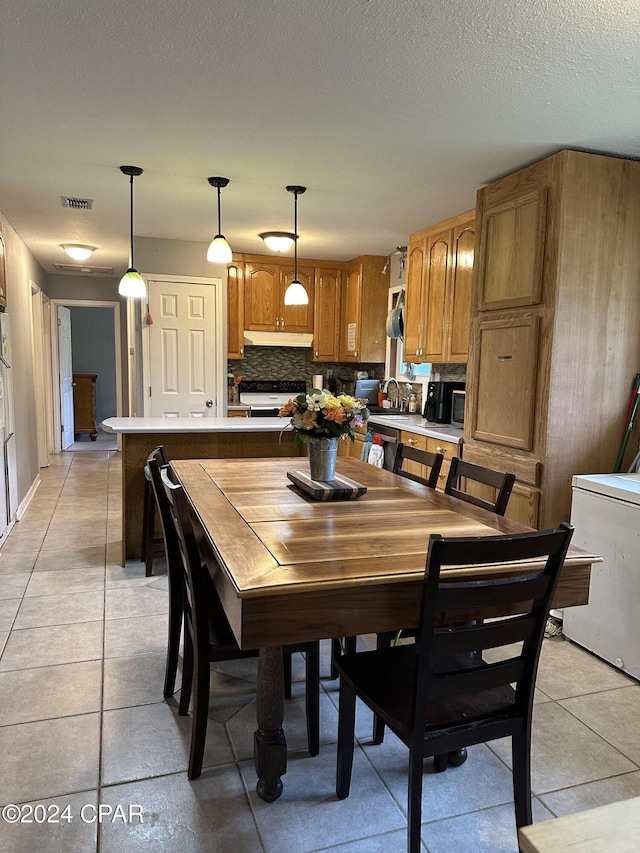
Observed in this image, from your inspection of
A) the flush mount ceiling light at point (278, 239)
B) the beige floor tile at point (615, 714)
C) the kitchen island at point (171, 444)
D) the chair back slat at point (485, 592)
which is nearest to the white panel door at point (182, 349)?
the flush mount ceiling light at point (278, 239)

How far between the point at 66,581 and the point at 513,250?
3097mm

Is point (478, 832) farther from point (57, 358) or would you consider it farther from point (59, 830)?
point (57, 358)

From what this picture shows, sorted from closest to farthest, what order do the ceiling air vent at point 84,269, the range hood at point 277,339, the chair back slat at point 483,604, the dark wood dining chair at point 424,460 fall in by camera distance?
the chair back slat at point 483,604
the dark wood dining chair at point 424,460
the range hood at point 277,339
the ceiling air vent at point 84,269

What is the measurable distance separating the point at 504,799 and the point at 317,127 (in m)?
2.66

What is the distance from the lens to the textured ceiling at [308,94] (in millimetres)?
1755

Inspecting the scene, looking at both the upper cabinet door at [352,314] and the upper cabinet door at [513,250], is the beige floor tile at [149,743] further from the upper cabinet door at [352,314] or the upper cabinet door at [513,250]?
the upper cabinet door at [352,314]

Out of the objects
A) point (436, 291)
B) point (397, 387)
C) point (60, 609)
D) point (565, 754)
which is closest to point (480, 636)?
point (565, 754)

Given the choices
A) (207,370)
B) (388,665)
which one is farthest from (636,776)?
(207,370)

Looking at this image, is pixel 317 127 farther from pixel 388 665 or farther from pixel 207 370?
pixel 207 370

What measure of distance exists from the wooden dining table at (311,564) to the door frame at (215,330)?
3212 mm

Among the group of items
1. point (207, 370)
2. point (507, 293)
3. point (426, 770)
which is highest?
point (507, 293)

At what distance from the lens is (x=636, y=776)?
182 centimetres

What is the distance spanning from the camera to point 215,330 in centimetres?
545

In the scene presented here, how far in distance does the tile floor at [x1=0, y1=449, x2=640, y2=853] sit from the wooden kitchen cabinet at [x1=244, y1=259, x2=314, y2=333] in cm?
356
